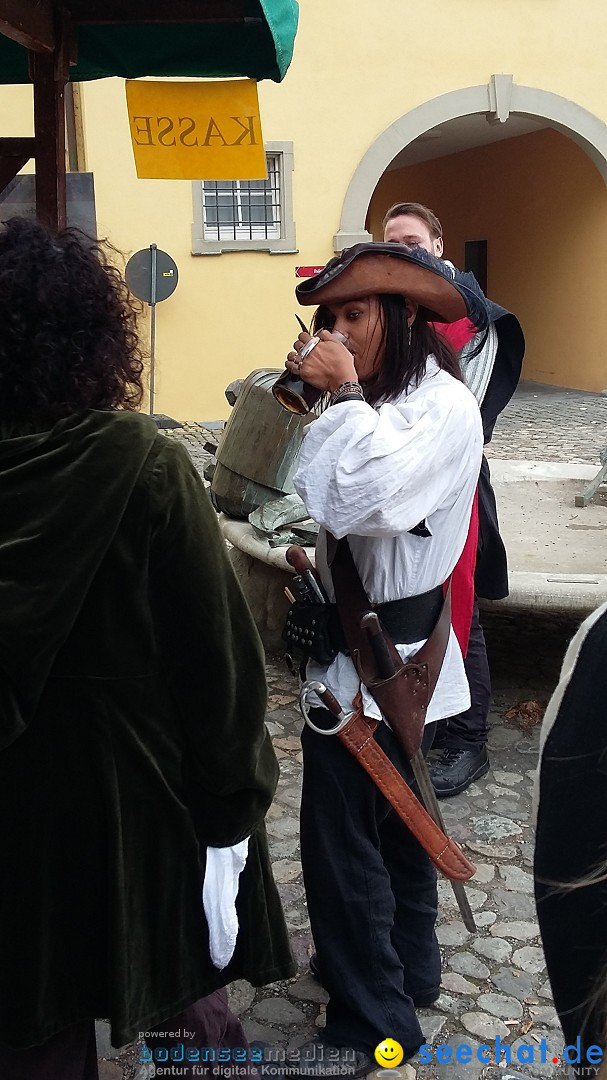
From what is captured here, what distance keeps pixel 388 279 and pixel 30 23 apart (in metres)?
1.52

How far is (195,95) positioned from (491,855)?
2703mm

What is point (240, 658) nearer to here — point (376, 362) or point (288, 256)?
point (376, 362)

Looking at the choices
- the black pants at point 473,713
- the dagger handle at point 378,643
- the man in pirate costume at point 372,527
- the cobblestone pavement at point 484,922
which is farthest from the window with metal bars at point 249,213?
the dagger handle at point 378,643

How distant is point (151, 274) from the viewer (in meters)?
12.1

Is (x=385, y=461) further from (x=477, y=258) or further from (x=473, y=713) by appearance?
(x=477, y=258)

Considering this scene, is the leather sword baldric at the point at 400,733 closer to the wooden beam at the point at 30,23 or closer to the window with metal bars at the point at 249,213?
the wooden beam at the point at 30,23

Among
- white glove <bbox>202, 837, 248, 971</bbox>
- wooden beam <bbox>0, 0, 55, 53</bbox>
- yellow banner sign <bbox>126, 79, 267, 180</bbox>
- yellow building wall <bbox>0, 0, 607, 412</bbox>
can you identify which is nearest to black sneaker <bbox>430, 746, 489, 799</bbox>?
white glove <bbox>202, 837, 248, 971</bbox>

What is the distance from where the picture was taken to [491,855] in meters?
3.20

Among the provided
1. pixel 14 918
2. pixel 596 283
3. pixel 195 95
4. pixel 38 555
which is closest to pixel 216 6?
pixel 195 95

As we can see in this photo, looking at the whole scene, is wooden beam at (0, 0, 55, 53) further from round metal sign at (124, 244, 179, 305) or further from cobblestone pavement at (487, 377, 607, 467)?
round metal sign at (124, 244, 179, 305)

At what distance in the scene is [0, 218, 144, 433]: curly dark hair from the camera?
4.88ft

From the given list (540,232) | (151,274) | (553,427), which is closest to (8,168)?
(151,274)

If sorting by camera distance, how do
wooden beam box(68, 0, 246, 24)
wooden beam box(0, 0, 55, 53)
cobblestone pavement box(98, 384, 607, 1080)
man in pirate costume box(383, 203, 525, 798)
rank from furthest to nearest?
man in pirate costume box(383, 203, 525, 798)
wooden beam box(68, 0, 246, 24)
wooden beam box(0, 0, 55, 53)
cobblestone pavement box(98, 384, 607, 1080)

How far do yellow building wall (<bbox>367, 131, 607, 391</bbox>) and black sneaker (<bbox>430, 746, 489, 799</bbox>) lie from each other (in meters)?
12.9
